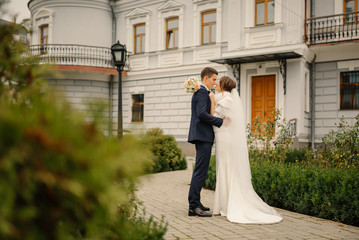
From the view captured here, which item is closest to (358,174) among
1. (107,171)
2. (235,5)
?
(107,171)

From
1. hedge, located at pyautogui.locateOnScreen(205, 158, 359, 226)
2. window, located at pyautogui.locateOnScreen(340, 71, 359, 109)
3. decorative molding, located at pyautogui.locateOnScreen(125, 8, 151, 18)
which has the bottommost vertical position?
hedge, located at pyautogui.locateOnScreen(205, 158, 359, 226)

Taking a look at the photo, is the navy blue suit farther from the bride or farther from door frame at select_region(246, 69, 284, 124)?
door frame at select_region(246, 69, 284, 124)

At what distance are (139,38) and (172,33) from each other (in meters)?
2.35

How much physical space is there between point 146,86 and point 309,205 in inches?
643

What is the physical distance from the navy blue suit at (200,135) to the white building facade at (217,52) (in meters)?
9.35

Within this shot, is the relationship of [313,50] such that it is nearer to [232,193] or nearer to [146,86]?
[146,86]

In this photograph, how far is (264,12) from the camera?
16.9 metres

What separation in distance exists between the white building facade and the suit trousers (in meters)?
9.39

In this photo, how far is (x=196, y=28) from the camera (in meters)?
19.4

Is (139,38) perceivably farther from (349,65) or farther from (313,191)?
(313,191)

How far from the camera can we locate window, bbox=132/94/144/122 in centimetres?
2192

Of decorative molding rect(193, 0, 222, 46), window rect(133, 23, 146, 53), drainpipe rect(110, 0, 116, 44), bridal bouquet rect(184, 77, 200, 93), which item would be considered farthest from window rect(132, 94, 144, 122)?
bridal bouquet rect(184, 77, 200, 93)

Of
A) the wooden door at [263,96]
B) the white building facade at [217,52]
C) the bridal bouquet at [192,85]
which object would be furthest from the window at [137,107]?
the bridal bouquet at [192,85]

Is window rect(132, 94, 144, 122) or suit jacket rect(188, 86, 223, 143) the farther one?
window rect(132, 94, 144, 122)
